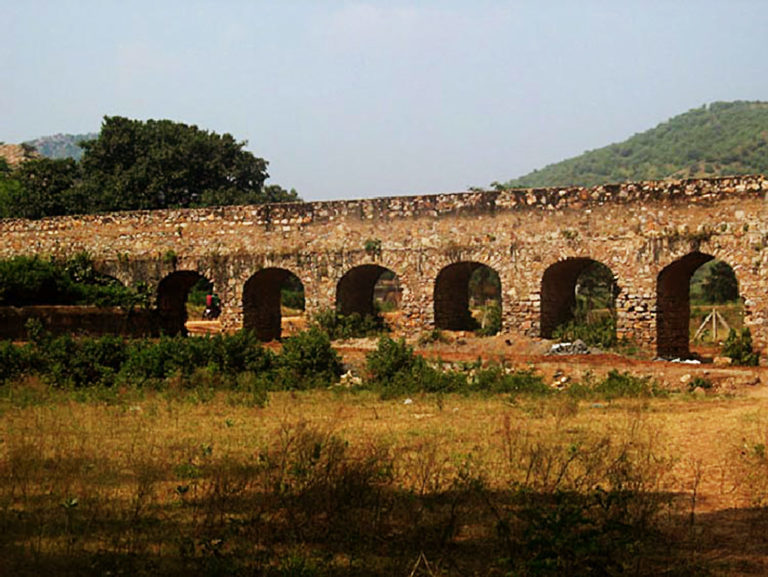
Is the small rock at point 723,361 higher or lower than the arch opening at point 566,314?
lower

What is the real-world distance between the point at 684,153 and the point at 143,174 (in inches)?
1944

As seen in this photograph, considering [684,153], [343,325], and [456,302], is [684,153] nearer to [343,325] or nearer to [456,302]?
[456,302]

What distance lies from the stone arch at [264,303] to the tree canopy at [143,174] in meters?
11.7

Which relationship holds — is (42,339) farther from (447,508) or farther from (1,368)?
(447,508)

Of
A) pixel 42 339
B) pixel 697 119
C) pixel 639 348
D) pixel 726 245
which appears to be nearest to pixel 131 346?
pixel 42 339

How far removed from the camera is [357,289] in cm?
2267

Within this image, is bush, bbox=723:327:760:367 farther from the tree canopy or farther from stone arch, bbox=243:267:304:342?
the tree canopy

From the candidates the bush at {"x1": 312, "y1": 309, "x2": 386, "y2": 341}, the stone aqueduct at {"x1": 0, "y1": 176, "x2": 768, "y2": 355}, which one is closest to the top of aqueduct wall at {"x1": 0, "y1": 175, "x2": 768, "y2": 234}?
the stone aqueduct at {"x1": 0, "y1": 176, "x2": 768, "y2": 355}

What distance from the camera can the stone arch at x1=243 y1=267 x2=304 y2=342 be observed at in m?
22.3

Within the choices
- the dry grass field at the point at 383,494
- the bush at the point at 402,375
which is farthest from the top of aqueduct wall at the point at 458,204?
the dry grass field at the point at 383,494

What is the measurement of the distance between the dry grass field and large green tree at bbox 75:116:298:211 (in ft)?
84.5

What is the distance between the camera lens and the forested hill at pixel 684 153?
204 ft

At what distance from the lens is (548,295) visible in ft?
66.1

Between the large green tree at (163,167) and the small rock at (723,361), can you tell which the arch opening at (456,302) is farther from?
the large green tree at (163,167)
